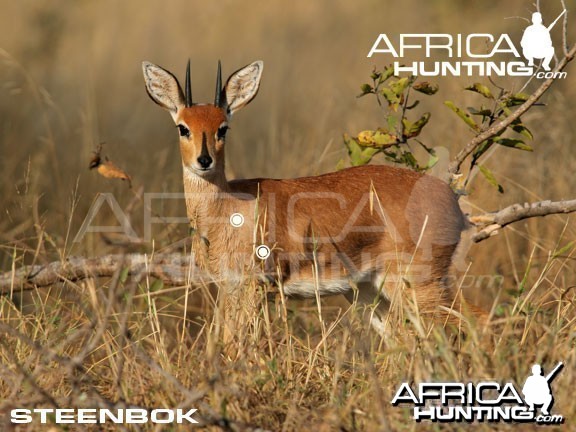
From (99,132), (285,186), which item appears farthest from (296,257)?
(99,132)

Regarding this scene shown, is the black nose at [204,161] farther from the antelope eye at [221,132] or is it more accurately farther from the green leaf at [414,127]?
the green leaf at [414,127]

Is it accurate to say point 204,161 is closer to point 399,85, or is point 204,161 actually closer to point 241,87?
point 241,87

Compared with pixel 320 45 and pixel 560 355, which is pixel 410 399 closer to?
pixel 560 355

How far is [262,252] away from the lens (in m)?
5.59

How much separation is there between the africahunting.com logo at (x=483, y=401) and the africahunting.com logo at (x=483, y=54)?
226 cm

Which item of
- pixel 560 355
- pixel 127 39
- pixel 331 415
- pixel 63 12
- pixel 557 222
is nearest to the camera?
pixel 331 415

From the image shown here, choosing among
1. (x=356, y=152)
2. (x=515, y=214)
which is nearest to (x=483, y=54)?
(x=356, y=152)

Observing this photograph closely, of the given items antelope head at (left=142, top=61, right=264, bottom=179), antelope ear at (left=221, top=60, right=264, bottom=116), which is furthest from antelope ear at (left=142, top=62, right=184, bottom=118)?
antelope ear at (left=221, top=60, right=264, bottom=116)

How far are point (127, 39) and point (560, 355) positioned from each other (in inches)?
434

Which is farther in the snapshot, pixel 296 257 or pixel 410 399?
pixel 296 257

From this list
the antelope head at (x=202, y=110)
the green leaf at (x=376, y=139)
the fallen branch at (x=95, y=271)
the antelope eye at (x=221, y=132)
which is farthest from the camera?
the green leaf at (x=376, y=139)

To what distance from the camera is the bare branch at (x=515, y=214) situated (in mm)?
5422

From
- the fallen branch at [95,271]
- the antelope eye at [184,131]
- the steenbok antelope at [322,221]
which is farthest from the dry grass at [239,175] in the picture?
the antelope eye at [184,131]

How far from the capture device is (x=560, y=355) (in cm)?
422
